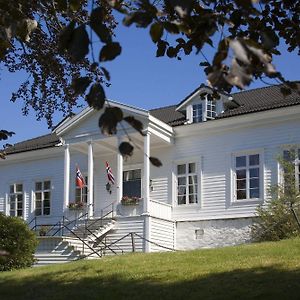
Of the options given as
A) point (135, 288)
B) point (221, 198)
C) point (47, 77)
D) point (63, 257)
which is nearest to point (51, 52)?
point (47, 77)

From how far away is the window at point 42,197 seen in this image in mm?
32344

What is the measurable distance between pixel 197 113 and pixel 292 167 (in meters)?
6.63

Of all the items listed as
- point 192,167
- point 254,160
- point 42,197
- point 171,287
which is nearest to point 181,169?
point 192,167

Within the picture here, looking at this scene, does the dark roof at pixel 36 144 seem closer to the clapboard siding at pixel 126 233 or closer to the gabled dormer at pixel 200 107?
the clapboard siding at pixel 126 233

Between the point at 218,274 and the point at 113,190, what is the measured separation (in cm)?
1713

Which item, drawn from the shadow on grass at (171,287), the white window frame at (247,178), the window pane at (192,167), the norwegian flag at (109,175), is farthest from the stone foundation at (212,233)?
the shadow on grass at (171,287)

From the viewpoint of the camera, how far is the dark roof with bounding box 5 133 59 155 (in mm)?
32956

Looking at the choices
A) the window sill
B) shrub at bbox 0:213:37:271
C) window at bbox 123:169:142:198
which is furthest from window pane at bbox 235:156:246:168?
shrub at bbox 0:213:37:271

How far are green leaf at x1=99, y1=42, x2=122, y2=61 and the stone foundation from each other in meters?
22.1

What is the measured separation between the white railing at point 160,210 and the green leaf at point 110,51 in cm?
2248

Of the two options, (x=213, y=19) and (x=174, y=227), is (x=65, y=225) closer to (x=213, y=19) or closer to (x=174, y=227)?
(x=174, y=227)

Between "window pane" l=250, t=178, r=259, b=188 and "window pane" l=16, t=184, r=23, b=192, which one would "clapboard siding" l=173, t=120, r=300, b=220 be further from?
"window pane" l=16, t=184, r=23, b=192

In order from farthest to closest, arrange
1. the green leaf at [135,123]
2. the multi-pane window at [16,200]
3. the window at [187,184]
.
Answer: the multi-pane window at [16,200] < the window at [187,184] < the green leaf at [135,123]

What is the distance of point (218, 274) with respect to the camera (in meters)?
12.8
